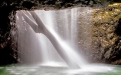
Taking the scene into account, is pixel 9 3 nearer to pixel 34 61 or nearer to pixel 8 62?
pixel 8 62

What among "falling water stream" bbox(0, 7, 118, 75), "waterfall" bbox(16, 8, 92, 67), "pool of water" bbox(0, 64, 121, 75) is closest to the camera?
"pool of water" bbox(0, 64, 121, 75)

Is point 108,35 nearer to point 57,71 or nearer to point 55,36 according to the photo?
point 55,36

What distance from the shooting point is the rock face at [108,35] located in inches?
307

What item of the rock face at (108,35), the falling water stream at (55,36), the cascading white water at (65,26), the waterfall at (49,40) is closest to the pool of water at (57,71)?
the rock face at (108,35)

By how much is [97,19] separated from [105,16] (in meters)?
0.37

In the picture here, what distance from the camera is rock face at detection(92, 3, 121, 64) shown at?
7789 millimetres

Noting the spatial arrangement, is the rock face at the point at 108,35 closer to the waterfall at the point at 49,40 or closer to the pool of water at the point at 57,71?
the waterfall at the point at 49,40

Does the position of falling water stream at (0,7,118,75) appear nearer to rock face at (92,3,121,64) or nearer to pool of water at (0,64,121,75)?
rock face at (92,3,121,64)

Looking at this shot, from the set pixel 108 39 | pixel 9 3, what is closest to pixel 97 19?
pixel 108 39

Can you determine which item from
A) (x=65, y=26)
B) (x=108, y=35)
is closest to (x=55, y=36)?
(x=65, y=26)

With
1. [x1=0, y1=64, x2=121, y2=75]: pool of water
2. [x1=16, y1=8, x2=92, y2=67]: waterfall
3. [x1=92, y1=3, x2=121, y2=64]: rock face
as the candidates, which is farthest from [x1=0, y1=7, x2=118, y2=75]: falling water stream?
[x1=0, y1=64, x2=121, y2=75]: pool of water

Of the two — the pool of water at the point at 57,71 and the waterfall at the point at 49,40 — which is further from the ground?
the waterfall at the point at 49,40

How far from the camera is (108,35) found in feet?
26.0

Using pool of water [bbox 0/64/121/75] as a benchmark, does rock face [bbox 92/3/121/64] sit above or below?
above
